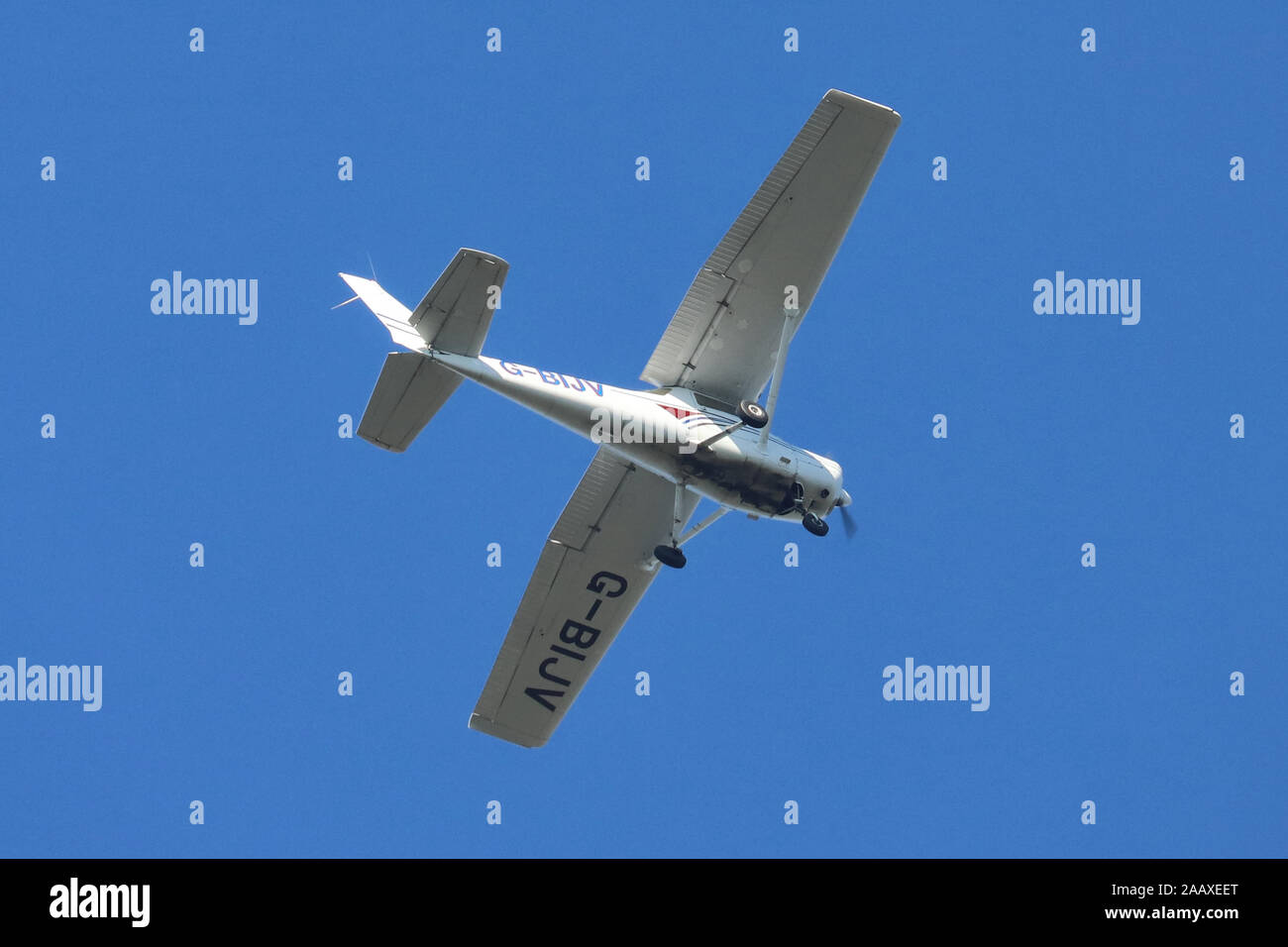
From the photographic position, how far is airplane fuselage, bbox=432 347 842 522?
21938 millimetres

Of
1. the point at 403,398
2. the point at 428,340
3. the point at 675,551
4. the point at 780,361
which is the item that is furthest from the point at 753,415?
the point at 403,398

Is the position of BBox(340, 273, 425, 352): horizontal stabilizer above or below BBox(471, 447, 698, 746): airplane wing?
above

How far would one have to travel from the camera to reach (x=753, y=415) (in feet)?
73.6

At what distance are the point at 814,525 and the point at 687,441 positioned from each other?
7.99ft

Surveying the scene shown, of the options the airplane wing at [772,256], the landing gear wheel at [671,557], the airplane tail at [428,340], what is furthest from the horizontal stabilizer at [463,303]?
the landing gear wheel at [671,557]

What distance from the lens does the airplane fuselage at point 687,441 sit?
21938 millimetres

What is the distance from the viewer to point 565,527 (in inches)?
993

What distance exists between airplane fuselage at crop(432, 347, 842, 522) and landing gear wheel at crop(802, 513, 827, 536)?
0.72 feet

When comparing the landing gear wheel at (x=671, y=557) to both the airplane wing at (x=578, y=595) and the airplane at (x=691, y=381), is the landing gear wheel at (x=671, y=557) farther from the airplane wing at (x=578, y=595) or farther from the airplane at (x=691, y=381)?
the airplane wing at (x=578, y=595)

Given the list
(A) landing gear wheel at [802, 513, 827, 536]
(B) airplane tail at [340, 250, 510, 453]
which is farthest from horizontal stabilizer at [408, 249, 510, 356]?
(A) landing gear wheel at [802, 513, 827, 536]

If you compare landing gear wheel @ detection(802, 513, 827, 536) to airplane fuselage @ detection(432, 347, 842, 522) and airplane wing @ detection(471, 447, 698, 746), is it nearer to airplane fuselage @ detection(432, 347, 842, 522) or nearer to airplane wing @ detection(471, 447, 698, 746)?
airplane fuselage @ detection(432, 347, 842, 522)
